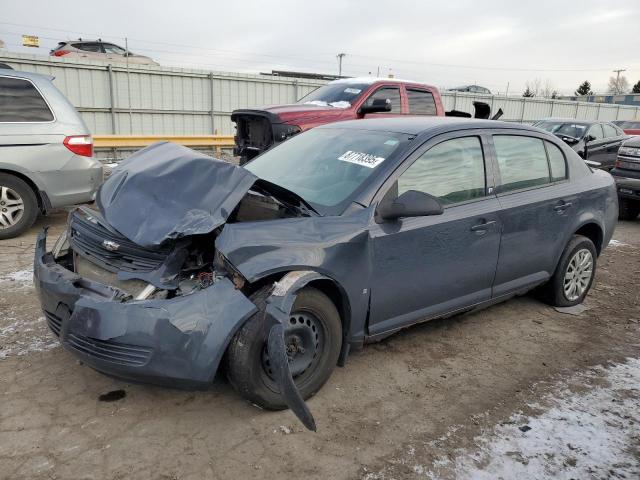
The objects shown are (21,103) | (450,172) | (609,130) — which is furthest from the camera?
(609,130)

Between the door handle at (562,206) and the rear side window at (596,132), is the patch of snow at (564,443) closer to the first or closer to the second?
the door handle at (562,206)

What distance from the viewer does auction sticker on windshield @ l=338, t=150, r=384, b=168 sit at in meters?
3.38

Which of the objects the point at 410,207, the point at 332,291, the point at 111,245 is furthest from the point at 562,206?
the point at 111,245

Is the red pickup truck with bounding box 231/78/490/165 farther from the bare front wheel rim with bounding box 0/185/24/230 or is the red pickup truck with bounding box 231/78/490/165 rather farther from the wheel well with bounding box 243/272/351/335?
the wheel well with bounding box 243/272/351/335

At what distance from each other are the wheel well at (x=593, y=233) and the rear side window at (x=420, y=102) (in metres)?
5.21

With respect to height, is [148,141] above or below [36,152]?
below

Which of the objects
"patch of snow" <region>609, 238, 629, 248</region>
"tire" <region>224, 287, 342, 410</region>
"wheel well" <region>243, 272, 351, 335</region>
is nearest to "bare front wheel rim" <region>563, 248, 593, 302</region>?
"wheel well" <region>243, 272, 351, 335</region>

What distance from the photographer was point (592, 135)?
11945mm

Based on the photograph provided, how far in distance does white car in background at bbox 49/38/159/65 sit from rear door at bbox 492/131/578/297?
1705cm

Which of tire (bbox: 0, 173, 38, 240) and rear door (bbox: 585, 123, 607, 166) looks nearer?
tire (bbox: 0, 173, 38, 240)

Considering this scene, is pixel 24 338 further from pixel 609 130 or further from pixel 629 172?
pixel 609 130

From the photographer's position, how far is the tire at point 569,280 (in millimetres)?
4512

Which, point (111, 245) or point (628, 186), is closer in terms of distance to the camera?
point (111, 245)

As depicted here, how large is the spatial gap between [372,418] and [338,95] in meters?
6.99
